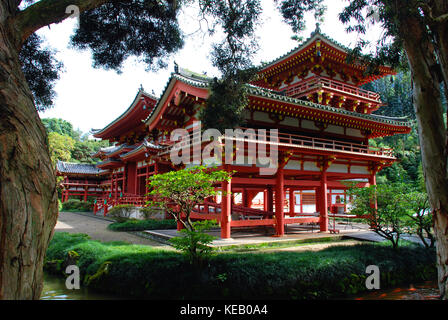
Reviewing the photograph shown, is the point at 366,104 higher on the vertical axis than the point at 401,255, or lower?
higher

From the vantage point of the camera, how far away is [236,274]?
6305 millimetres

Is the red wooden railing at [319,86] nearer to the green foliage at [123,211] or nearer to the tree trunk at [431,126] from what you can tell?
the tree trunk at [431,126]

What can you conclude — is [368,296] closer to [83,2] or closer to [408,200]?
[408,200]

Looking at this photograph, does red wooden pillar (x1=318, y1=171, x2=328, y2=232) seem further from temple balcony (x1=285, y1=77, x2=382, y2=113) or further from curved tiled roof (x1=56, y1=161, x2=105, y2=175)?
curved tiled roof (x1=56, y1=161, x2=105, y2=175)

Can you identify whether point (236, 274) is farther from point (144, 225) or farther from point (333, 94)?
point (333, 94)

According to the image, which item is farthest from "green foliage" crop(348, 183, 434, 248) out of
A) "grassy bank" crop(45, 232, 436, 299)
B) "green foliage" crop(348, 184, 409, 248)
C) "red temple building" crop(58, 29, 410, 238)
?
"red temple building" crop(58, 29, 410, 238)

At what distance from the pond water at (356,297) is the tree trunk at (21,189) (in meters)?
4.24

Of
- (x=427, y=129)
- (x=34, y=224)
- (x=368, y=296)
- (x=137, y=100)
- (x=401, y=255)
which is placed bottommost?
(x=368, y=296)

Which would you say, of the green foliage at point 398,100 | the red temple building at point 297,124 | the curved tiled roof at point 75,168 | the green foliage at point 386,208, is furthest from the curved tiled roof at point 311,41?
the green foliage at point 398,100

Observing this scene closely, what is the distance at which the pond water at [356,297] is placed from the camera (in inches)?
252

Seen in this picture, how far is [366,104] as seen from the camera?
17484 mm

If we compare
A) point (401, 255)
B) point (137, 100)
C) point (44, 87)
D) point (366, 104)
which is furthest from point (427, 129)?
point (137, 100)

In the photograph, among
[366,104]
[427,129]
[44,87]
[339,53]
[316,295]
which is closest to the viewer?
[427,129]
